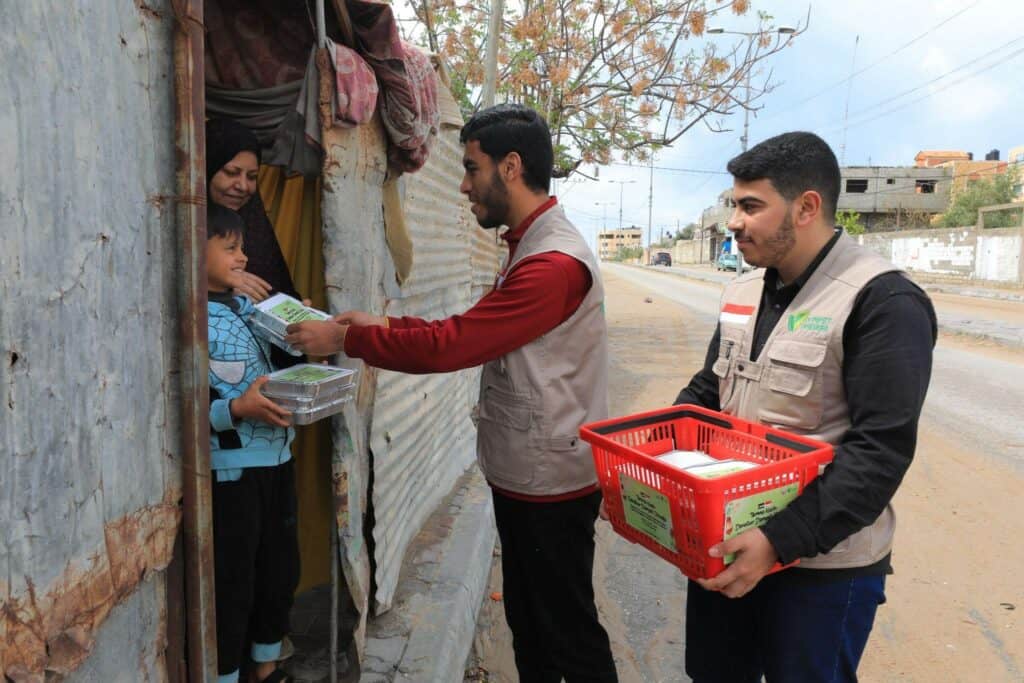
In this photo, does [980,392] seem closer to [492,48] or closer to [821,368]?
[492,48]

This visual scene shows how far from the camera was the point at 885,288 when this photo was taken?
1.68 m

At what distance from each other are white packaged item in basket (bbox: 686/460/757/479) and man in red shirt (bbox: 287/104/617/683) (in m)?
0.53

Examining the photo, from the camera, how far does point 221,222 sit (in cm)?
217

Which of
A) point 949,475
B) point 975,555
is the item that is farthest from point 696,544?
point 949,475

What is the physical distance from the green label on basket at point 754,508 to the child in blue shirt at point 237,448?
123 cm

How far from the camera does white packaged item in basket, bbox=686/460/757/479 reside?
5.64 ft

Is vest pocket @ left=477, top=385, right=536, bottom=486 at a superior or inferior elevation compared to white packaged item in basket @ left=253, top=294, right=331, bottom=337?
inferior

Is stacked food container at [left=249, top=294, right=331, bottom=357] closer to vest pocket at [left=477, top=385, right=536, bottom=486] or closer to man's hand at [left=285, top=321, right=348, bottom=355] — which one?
man's hand at [left=285, top=321, right=348, bottom=355]

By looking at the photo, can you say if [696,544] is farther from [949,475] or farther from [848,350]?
→ [949,475]

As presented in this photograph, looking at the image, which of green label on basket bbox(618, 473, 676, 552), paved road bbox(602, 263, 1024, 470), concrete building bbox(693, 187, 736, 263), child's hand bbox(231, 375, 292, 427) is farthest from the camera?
concrete building bbox(693, 187, 736, 263)

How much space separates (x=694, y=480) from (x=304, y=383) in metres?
1.12

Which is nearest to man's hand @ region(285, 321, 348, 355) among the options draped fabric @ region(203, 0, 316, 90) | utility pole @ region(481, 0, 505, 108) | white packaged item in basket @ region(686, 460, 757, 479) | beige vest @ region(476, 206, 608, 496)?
beige vest @ region(476, 206, 608, 496)

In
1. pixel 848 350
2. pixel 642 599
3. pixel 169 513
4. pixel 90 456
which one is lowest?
pixel 642 599

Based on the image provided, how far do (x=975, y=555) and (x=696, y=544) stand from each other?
146 inches
